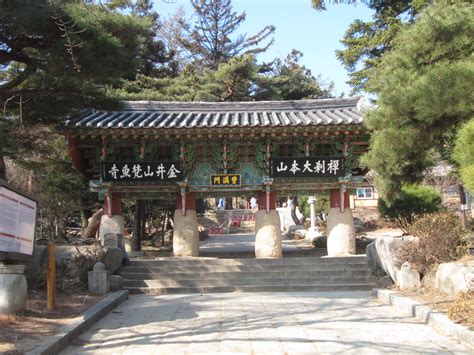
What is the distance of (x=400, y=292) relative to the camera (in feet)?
31.8

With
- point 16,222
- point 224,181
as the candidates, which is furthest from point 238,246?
point 16,222

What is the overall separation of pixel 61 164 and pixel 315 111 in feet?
29.6

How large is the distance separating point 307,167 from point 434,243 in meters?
5.56

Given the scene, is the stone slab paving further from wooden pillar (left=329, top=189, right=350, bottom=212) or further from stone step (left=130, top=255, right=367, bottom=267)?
wooden pillar (left=329, top=189, right=350, bottom=212)

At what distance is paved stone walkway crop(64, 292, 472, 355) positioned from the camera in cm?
586

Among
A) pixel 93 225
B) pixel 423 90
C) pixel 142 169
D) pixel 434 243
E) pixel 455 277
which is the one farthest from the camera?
pixel 93 225

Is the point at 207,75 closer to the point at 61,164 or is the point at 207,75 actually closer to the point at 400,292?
the point at 61,164

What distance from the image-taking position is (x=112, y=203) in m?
14.5

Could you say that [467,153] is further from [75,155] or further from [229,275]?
[75,155]

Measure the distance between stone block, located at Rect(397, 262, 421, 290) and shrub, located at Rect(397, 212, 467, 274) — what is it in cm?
11

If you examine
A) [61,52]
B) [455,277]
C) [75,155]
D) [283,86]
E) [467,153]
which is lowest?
[455,277]

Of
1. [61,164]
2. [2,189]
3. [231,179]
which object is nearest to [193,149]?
[231,179]

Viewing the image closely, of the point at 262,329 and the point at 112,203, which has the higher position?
the point at 112,203

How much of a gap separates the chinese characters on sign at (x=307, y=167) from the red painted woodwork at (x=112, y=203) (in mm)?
4763
